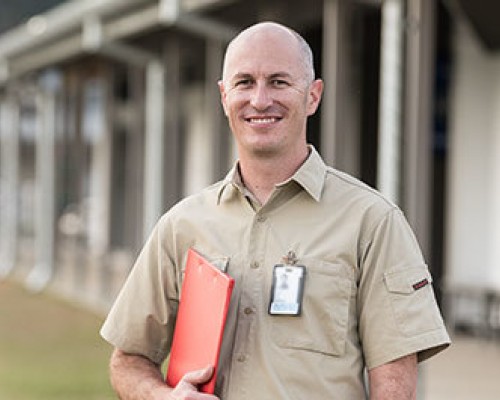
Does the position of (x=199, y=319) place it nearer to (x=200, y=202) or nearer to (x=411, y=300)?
(x=200, y=202)

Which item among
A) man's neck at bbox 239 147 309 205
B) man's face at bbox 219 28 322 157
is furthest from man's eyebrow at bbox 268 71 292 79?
man's neck at bbox 239 147 309 205

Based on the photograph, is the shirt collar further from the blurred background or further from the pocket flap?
the blurred background

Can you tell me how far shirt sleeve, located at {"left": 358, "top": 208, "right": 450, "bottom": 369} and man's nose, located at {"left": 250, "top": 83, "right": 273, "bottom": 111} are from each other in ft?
0.96

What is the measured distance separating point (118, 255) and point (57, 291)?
2204mm

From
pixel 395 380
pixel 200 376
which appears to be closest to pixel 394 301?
pixel 395 380

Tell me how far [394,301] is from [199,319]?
14.1 inches

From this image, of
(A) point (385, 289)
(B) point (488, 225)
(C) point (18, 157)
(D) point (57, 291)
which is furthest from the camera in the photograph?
(C) point (18, 157)

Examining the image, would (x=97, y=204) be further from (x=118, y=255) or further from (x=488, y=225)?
(x=488, y=225)

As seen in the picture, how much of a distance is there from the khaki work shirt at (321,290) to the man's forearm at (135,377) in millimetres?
154

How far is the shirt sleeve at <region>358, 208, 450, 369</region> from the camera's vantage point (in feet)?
6.18

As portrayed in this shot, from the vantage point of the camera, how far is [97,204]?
2028 cm

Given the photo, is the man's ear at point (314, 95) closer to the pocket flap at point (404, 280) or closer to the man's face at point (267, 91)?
the man's face at point (267, 91)

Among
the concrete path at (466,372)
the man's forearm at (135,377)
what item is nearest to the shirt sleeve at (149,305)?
the man's forearm at (135,377)

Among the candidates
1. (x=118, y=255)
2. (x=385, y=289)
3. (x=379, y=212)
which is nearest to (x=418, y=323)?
(x=385, y=289)
